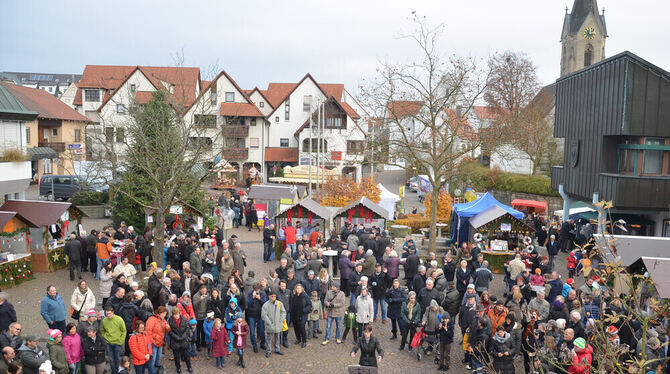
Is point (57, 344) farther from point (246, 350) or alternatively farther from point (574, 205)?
point (574, 205)

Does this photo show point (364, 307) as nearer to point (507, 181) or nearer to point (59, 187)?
point (59, 187)

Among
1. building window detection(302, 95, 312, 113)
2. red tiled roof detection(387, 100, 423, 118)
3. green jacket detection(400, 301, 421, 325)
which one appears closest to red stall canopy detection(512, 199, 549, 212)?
red tiled roof detection(387, 100, 423, 118)

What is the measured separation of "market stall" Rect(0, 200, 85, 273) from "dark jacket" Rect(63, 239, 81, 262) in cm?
142

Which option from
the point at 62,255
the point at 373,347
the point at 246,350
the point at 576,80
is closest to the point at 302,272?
the point at 246,350

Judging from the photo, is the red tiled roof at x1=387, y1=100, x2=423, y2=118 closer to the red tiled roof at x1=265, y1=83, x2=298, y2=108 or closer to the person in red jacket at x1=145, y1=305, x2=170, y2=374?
the person in red jacket at x1=145, y1=305, x2=170, y2=374

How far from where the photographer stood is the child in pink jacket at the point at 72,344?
32.4ft

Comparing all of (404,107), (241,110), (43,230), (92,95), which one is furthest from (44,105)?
(404,107)

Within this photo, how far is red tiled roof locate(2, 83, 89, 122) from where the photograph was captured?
45.9 metres

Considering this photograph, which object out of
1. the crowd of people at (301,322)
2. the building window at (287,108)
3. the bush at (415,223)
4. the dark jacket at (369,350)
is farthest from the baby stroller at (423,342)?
the building window at (287,108)

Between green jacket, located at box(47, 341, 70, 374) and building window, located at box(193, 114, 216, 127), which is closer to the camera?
green jacket, located at box(47, 341, 70, 374)

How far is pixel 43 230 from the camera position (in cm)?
1870

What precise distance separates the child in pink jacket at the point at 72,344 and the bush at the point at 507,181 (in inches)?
1190

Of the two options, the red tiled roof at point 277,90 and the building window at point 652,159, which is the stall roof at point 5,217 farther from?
the red tiled roof at point 277,90

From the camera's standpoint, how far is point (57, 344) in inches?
379
